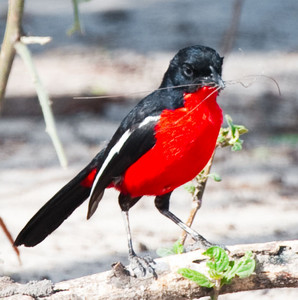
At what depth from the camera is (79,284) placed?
233 centimetres

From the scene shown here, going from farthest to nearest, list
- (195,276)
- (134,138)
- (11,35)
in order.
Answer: (11,35), (134,138), (195,276)

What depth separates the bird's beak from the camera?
8.18ft

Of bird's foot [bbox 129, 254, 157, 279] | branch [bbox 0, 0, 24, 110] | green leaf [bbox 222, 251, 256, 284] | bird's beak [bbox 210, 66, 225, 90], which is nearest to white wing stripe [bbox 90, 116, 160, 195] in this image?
bird's beak [bbox 210, 66, 225, 90]

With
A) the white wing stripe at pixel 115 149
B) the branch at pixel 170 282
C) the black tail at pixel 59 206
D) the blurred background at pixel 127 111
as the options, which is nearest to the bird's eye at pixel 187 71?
the blurred background at pixel 127 111

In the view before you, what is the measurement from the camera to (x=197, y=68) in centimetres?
258

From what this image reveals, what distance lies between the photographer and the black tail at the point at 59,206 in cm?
287

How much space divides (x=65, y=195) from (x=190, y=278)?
74 cm

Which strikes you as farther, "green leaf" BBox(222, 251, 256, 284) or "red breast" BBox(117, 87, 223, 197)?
"red breast" BBox(117, 87, 223, 197)

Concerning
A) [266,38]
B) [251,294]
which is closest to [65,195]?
[251,294]

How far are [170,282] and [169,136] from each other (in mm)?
491

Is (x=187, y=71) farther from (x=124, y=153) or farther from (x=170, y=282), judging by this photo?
(x=170, y=282)

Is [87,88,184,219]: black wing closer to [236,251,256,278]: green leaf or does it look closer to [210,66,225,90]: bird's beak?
[210,66,225,90]: bird's beak

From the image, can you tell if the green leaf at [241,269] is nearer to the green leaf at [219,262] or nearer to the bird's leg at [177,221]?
the green leaf at [219,262]

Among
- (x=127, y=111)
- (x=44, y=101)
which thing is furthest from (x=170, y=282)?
(x=127, y=111)
